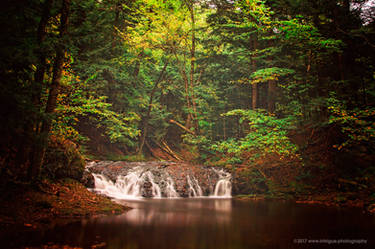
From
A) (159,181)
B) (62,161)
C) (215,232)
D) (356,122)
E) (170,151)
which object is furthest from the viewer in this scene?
(170,151)

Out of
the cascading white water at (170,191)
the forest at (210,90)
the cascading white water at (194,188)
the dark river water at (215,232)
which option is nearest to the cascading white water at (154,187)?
the cascading white water at (170,191)

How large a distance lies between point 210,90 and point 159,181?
9438mm

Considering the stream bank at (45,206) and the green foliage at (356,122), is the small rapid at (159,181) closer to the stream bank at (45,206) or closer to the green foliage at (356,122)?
Result: the stream bank at (45,206)

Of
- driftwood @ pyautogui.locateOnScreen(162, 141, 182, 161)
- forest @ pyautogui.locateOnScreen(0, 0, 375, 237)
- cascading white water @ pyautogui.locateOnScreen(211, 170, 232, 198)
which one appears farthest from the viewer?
driftwood @ pyautogui.locateOnScreen(162, 141, 182, 161)

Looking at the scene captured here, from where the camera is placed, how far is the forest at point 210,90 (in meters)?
5.49

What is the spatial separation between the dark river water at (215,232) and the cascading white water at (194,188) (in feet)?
21.0

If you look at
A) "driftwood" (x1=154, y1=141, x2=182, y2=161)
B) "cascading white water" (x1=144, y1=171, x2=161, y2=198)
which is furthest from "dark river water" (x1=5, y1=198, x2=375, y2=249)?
"driftwood" (x1=154, y1=141, x2=182, y2=161)

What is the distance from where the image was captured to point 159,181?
13.2 metres

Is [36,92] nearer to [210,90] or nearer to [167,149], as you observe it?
[210,90]

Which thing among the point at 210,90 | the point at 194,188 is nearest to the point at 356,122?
the point at 194,188

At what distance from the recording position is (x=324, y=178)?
11266mm

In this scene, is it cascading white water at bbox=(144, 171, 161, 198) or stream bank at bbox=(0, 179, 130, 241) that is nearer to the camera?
stream bank at bbox=(0, 179, 130, 241)

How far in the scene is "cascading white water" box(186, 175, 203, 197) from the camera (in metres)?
13.6

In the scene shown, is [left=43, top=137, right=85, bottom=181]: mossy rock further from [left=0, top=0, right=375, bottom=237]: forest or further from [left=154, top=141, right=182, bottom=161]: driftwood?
[left=154, top=141, right=182, bottom=161]: driftwood
